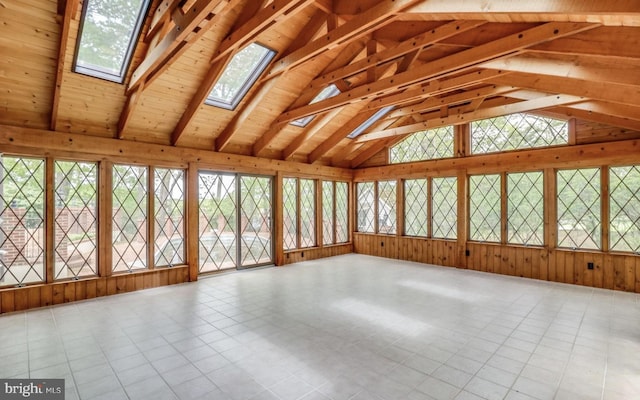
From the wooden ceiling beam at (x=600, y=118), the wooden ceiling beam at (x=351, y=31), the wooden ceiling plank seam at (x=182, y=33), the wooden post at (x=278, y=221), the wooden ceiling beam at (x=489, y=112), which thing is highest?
the wooden ceiling beam at (x=351, y=31)

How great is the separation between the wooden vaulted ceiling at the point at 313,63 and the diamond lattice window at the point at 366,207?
263cm

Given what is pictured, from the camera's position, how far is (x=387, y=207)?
26.4 ft

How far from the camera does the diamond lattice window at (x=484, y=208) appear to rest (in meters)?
6.17

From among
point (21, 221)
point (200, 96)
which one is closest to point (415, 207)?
point (200, 96)

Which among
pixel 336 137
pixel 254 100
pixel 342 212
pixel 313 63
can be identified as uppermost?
pixel 313 63

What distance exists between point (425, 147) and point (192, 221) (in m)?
5.40

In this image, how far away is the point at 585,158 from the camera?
16.8 feet

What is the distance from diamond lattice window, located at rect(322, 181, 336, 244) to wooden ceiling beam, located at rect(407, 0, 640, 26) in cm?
569

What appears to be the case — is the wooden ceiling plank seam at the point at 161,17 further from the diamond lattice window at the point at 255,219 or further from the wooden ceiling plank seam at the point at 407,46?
the diamond lattice window at the point at 255,219

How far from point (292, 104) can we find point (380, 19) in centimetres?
293

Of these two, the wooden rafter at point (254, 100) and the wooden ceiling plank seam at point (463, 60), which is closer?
the wooden ceiling plank seam at point (463, 60)

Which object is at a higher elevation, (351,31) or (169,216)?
(351,31)

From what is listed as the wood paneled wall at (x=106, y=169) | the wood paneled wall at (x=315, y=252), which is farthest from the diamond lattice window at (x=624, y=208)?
the wood paneled wall at (x=106, y=169)

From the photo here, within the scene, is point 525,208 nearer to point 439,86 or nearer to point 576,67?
point 439,86
